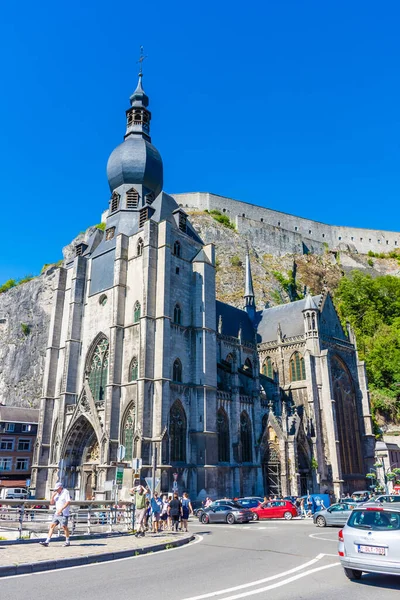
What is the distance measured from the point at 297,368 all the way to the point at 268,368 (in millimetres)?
2954

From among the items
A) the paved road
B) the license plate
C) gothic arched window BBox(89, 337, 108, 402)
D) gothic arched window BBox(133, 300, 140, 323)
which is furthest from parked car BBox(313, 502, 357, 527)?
gothic arched window BBox(89, 337, 108, 402)

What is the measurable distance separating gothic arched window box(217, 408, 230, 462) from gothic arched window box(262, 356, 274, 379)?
10.8 metres

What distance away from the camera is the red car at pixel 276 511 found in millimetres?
23969

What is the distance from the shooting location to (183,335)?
32344 mm

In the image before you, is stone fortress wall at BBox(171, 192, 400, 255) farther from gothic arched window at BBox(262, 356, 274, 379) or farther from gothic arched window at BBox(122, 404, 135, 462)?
gothic arched window at BBox(122, 404, 135, 462)

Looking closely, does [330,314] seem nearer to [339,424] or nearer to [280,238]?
[339,424]

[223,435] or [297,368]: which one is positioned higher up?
[297,368]

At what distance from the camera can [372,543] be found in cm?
791

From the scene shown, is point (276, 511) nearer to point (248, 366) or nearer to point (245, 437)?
point (245, 437)

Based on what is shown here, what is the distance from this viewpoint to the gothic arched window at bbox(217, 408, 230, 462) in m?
32.3

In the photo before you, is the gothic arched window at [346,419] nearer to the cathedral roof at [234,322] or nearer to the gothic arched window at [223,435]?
the cathedral roof at [234,322]

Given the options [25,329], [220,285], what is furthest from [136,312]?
[220,285]

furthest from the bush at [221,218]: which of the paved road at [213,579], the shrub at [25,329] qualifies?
the paved road at [213,579]

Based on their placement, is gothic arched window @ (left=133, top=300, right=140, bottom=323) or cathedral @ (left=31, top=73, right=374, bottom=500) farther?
gothic arched window @ (left=133, top=300, right=140, bottom=323)
